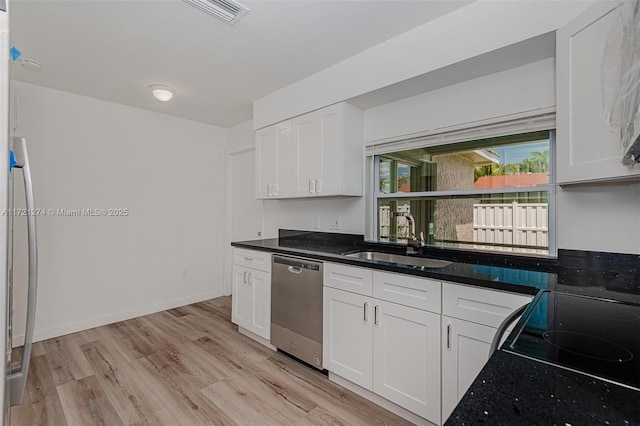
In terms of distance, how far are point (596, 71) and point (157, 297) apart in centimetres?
437

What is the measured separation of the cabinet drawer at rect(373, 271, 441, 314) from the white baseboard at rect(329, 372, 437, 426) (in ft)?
2.16

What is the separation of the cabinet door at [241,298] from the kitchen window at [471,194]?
134 centimetres

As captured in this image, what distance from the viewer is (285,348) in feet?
8.27

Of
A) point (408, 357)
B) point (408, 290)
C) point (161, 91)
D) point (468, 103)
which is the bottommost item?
point (408, 357)

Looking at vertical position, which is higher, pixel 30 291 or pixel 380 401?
pixel 30 291

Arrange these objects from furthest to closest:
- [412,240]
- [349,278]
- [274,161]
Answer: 1. [274,161]
2. [412,240]
3. [349,278]

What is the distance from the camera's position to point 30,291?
0.99 m

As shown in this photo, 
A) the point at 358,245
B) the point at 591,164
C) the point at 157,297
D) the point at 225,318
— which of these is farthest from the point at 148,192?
the point at 591,164

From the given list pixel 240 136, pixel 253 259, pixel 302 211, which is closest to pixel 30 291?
pixel 253 259

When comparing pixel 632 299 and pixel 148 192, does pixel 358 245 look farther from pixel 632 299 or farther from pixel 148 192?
pixel 148 192

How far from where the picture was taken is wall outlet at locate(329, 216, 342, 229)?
9.67 feet

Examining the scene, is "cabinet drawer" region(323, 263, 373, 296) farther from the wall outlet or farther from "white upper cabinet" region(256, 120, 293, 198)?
"white upper cabinet" region(256, 120, 293, 198)

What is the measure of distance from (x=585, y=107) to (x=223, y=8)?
6.63ft

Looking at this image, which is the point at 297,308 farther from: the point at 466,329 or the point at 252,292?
the point at 466,329
